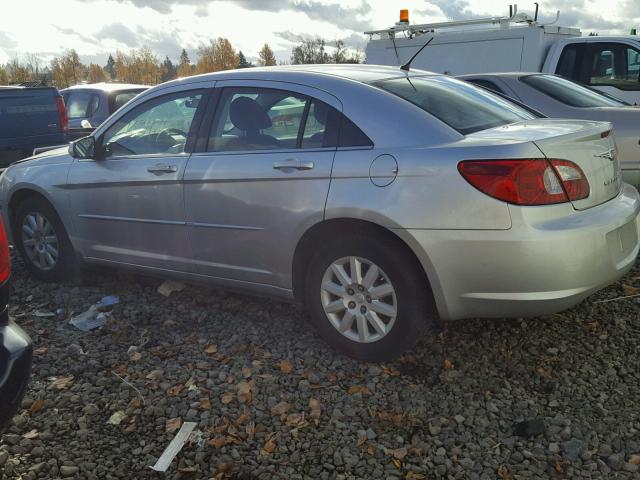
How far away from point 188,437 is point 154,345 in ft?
3.65

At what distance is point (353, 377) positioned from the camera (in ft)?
11.1

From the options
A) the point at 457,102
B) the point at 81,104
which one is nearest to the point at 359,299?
the point at 457,102

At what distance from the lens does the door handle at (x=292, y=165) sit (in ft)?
11.2

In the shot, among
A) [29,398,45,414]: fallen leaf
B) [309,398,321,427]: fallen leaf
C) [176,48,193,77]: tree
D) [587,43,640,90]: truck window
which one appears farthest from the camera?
[176,48,193,77]: tree

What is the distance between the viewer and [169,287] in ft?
15.7

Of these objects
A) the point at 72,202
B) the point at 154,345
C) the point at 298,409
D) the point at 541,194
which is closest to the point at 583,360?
the point at 541,194

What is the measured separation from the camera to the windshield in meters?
6.55

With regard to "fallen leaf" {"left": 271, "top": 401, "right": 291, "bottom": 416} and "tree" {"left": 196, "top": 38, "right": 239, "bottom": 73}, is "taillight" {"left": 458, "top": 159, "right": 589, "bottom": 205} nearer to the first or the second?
"fallen leaf" {"left": 271, "top": 401, "right": 291, "bottom": 416}

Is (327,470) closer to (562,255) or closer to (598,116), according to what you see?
(562,255)

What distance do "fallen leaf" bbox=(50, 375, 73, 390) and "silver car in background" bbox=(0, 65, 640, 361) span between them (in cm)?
107

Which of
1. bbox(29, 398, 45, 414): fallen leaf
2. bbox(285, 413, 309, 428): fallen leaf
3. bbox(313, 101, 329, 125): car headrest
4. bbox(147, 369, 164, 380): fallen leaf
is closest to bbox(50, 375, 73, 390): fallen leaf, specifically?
bbox(29, 398, 45, 414): fallen leaf

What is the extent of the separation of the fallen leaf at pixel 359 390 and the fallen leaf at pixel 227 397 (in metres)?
0.64

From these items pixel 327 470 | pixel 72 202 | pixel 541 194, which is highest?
pixel 541 194

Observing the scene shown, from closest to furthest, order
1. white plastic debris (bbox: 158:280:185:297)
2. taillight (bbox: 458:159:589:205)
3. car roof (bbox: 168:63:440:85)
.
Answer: taillight (bbox: 458:159:589:205) < car roof (bbox: 168:63:440:85) < white plastic debris (bbox: 158:280:185:297)
